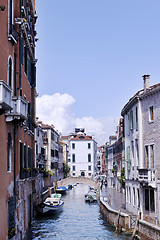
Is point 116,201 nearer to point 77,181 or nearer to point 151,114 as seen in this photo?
point 151,114

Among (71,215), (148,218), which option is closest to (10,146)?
(148,218)

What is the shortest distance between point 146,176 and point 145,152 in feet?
4.84

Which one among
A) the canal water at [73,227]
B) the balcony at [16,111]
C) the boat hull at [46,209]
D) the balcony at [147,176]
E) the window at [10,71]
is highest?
the window at [10,71]

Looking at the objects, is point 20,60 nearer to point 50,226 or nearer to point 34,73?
point 34,73

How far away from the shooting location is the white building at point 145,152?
17.5 m

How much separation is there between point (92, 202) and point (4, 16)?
111ft

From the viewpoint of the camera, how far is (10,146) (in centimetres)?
1305

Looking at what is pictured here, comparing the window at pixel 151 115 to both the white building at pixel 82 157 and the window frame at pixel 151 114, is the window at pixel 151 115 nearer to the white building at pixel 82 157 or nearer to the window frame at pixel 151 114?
the window frame at pixel 151 114

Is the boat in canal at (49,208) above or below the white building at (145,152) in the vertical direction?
below

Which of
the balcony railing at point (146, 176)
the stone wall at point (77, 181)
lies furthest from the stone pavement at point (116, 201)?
the stone wall at point (77, 181)

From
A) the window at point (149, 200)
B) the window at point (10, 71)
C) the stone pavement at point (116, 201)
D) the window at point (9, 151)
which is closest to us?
the window at point (9, 151)

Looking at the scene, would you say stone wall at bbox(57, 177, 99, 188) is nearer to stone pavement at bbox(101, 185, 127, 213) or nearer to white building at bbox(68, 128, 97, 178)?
stone pavement at bbox(101, 185, 127, 213)

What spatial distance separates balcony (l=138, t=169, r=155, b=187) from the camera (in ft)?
57.4

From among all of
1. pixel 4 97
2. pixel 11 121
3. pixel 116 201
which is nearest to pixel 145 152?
pixel 11 121
